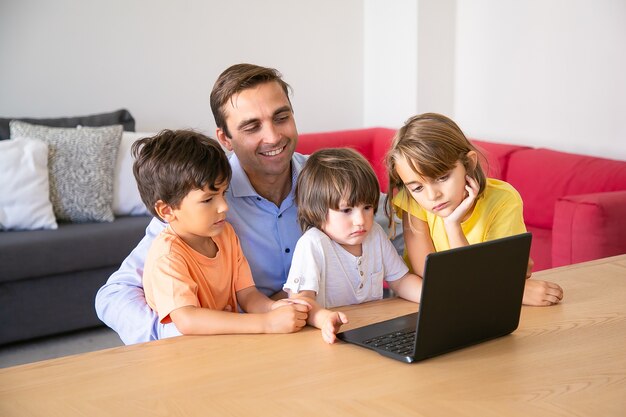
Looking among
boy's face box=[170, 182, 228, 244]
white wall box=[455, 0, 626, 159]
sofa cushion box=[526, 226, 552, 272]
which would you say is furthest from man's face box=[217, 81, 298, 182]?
white wall box=[455, 0, 626, 159]

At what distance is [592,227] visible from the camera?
10.0 feet

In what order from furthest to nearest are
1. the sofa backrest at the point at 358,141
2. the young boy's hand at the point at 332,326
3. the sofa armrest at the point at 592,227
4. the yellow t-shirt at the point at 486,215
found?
the sofa backrest at the point at 358,141, the sofa armrest at the point at 592,227, the yellow t-shirt at the point at 486,215, the young boy's hand at the point at 332,326

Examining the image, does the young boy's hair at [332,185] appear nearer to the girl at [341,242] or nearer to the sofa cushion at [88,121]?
the girl at [341,242]

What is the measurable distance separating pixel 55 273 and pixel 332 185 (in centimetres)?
214

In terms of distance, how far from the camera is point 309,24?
516 centimetres

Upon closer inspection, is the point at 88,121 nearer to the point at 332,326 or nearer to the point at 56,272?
the point at 56,272

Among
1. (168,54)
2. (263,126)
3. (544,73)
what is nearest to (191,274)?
(263,126)

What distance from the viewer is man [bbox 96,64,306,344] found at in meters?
2.12

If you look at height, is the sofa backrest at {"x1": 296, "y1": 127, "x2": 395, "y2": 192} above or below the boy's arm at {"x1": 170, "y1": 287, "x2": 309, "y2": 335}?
below

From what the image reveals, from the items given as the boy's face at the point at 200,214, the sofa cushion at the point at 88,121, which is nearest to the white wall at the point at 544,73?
the sofa cushion at the point at 88,121

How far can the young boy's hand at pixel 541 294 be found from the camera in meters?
1.82

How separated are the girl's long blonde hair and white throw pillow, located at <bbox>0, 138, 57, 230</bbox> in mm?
2237

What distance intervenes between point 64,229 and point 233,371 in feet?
8.28

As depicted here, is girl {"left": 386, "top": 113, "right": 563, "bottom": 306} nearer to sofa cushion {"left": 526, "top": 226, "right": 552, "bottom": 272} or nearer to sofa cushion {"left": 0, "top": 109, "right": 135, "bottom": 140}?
sofa cushion {"left": 526, "top": 226, "right": 552, "bottom": 272}
